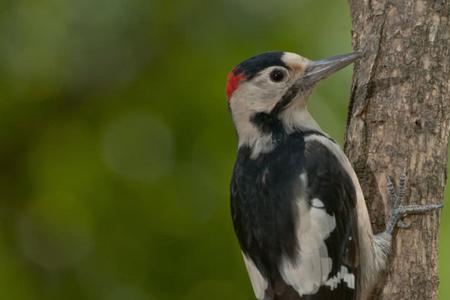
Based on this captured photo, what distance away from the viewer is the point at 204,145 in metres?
5.86

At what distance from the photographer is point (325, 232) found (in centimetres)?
462

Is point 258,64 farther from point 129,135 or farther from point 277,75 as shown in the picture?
point 129,135

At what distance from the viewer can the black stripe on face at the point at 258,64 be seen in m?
4.97

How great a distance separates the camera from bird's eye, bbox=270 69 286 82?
16.4 ft

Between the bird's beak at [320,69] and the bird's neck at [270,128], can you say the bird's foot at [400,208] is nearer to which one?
the bird's neck at [270,128]

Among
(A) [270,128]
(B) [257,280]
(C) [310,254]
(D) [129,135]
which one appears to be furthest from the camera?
(D) [129,135]

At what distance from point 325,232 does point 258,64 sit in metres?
0.91

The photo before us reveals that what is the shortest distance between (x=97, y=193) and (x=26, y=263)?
0.56 metres

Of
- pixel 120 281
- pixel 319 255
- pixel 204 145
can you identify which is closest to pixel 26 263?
pixel 120 281

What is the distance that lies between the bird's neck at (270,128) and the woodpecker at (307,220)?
0.05 ft

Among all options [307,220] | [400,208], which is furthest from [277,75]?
[400,208]

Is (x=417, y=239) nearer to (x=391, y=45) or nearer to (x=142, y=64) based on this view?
(x=391, y=45)

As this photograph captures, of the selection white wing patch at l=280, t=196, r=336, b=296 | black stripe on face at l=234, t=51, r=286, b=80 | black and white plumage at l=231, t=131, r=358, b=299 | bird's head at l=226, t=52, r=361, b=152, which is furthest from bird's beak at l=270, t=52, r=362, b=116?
white wing patch at l=280, t=196, r=336, b=296

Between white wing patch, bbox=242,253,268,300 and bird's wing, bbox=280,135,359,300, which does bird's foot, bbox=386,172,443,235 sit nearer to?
bird's wing, bbox=280,135,359,300
